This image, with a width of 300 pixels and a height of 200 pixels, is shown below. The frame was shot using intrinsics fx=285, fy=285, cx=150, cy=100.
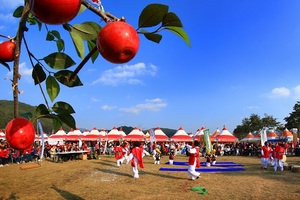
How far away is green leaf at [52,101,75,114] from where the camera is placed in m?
1.31

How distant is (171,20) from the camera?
90 cm

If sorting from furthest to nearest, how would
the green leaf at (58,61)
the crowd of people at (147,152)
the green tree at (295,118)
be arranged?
the green tree at (295,118), the crowd of people at (147,152), the green leaf at (58,61)

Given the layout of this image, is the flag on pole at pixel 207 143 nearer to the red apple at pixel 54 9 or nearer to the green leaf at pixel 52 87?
the green leaf at pixel 52 87

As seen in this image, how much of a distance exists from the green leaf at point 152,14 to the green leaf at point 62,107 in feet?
1.99

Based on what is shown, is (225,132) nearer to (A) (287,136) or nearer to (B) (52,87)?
(A) (287,136)

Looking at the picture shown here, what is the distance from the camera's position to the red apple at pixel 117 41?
0.76 metres

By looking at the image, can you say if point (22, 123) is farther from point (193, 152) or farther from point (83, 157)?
point (83, 157)

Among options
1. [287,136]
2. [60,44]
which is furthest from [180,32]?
[287,136]

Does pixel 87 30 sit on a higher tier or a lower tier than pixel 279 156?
higher

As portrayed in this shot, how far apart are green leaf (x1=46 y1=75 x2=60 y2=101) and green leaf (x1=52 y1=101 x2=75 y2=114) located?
44 mm

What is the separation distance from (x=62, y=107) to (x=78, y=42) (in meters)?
0.34

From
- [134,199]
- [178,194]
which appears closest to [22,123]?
[134,199]

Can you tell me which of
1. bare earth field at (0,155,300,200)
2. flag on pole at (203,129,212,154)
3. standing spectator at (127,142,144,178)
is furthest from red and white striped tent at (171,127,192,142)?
standing spectator at (127,142,144,178)

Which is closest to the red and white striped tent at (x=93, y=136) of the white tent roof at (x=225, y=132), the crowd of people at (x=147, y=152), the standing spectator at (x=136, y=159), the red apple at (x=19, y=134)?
the crowd of people at (x=147, y=152)
